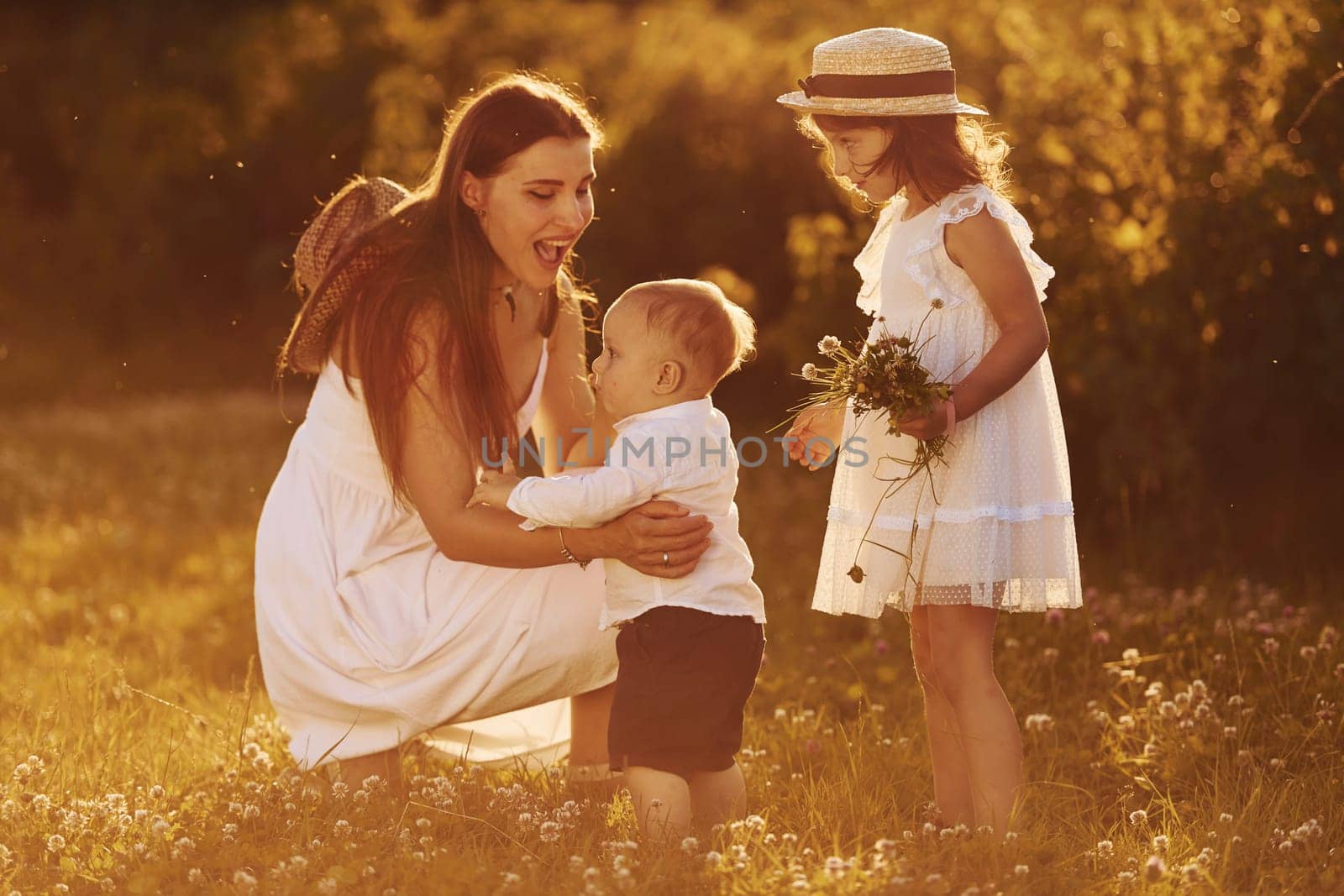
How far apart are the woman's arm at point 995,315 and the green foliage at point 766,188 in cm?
288

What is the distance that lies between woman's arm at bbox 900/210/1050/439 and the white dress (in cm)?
115

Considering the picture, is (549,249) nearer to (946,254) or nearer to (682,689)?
(946,254)

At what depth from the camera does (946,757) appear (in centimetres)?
402

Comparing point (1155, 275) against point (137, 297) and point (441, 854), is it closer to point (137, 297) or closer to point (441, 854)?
point (441, 854)

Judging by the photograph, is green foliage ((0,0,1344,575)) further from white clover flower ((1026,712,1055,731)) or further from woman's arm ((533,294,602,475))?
woman's arm ((533,294,602,475))

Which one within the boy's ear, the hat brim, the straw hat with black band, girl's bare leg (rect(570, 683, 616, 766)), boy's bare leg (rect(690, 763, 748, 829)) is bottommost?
boy's bare leg (rect(690, 763, 748, 829))

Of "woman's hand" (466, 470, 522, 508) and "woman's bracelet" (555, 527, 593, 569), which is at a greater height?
"woman's hand" (466, 470, 522, 508)

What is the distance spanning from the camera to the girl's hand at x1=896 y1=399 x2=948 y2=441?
3607mm

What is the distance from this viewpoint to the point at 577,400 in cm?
468

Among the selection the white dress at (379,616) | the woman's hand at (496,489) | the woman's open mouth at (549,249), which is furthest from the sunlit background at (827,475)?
the woman's open mouth at (549,249)

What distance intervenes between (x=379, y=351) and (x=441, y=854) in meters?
1.35

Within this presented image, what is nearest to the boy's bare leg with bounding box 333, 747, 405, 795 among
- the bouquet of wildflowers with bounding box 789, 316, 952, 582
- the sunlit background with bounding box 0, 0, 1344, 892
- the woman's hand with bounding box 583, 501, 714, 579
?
the sunlit background with bounding box 0, 0, 1344, 892

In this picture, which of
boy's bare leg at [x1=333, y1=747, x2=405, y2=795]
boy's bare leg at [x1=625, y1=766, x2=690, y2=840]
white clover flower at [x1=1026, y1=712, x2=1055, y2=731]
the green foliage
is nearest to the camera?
boy's bare leg at [x1=625, y1=766, x2=690, y2=840]

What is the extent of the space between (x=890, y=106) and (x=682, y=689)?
5.12 ft
